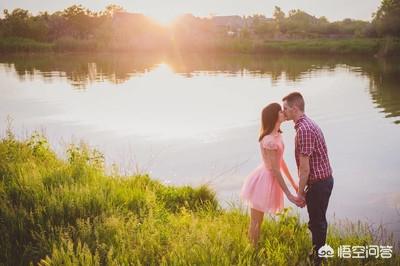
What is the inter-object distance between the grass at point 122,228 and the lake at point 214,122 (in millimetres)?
1386

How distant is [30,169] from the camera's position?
9336mm

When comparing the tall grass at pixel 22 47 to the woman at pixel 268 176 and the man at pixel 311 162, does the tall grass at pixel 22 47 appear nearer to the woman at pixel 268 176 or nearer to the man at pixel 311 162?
the woman at pixel 268 176

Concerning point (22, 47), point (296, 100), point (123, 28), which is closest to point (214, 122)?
point (296, 100)

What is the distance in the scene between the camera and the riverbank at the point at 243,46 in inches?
2552

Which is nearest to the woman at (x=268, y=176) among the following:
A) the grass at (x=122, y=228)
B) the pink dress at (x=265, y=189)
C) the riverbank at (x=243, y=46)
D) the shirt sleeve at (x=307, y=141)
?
the pink dress at (x=265, y=189)

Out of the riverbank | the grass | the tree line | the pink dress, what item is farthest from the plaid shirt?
the tree line

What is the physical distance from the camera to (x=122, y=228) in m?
6.54

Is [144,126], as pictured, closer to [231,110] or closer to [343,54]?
[231,110]

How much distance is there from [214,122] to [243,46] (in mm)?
53341

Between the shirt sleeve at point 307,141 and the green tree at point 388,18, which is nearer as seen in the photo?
the shirt sleeve at point 307,141

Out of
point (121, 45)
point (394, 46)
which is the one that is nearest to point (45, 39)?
point (121, 45)

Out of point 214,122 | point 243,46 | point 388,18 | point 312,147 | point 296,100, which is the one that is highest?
point 388,18

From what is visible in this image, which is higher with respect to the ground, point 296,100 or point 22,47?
point 22,47

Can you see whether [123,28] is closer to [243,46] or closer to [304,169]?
[243,46]
